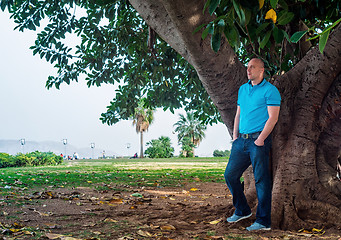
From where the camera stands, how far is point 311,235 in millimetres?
3088

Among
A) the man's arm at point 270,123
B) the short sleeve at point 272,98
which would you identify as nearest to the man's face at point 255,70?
the short sleeve at point 272,98

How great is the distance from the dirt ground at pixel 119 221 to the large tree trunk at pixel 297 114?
0.30 meters

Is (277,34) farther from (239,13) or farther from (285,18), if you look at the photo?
(239,13)

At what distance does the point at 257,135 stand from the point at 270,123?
0.23 m

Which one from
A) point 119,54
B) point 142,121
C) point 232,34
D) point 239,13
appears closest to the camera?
point 239,13

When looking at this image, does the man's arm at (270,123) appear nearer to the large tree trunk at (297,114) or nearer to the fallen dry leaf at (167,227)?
the large tree trunk at (297,114)

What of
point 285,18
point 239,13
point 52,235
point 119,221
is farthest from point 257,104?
point 52,235

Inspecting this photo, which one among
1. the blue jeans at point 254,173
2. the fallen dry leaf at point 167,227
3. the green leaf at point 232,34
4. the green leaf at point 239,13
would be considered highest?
the green leaf at point 239,13

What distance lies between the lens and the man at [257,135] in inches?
124

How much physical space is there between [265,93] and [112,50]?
5836 mm

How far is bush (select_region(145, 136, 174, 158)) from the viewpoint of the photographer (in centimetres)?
3912

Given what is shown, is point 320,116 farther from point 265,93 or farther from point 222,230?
point 222,230

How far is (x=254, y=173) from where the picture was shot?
3.29 meters

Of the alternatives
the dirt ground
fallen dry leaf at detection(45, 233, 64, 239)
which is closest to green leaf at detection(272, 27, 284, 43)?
the dirt ground
